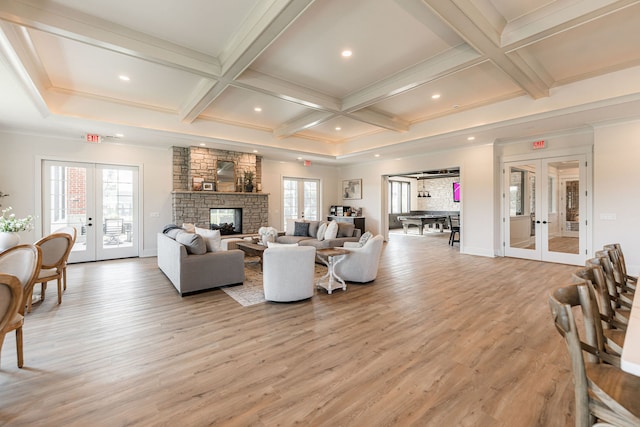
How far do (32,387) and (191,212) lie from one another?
5.83 m

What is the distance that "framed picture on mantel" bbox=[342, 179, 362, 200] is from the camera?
35.6 ft

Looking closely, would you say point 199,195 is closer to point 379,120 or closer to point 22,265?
point 379,120

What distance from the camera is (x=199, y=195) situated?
7.74 m

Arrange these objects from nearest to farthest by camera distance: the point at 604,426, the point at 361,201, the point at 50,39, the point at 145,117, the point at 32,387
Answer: the point at 604,426, the point at 32,387, the point at 50,39, the point at 145,117, the point at 361,201

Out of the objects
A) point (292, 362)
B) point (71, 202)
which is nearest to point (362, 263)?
point (292, 362)

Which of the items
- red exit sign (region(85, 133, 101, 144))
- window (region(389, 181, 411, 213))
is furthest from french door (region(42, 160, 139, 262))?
window (region(389, 181, 411, 213))

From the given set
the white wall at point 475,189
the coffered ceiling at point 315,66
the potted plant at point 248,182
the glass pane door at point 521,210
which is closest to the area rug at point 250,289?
the coffered ceiling at point 315,66

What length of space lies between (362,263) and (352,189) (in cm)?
664

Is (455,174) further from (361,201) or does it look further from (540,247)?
(540,247)

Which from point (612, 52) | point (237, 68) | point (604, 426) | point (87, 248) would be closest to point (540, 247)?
point (612, 52)

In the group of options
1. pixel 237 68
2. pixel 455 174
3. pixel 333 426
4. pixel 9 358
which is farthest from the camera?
pixel 455 174

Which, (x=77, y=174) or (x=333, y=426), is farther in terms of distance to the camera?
(x=77, y=174)

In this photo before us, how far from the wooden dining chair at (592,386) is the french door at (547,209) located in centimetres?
620

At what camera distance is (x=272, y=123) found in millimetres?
7438
